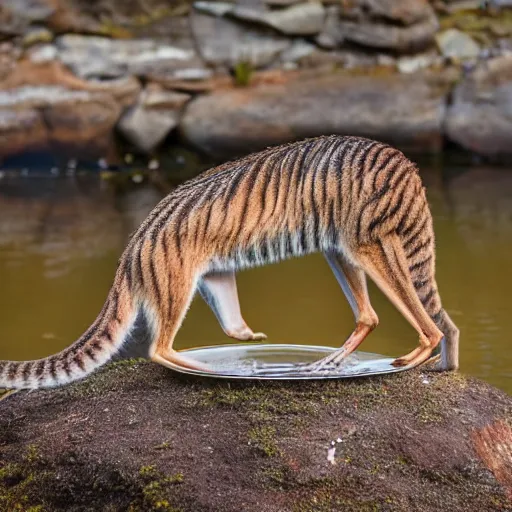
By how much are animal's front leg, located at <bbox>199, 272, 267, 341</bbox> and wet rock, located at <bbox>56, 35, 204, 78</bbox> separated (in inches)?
373

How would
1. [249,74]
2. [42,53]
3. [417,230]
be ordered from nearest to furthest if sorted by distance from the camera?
[417,230] < [42,53] < [249,74]

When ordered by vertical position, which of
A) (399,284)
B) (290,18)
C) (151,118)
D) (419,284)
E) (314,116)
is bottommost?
(151,118)

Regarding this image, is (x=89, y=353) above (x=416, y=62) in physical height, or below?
above

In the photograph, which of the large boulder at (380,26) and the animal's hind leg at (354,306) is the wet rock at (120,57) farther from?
the animal's hind leg at (354,306)

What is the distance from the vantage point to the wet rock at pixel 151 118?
518 inches

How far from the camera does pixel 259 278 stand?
874 cm

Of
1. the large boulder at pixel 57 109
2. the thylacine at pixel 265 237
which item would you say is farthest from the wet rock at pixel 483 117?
the thylacine at pixel 265 237

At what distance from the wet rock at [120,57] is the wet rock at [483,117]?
3504mm

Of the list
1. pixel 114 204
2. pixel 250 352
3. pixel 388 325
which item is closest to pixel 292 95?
pixel 114 204

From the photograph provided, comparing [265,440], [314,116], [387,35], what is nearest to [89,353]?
[265,440]

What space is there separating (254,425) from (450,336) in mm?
1111

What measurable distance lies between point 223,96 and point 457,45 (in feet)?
11.6

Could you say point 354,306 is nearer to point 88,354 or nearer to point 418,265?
point 418,265

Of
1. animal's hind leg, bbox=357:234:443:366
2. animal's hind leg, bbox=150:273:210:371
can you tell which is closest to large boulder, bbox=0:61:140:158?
animal's hind leg, bbox=150:273:210:371
